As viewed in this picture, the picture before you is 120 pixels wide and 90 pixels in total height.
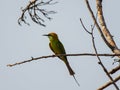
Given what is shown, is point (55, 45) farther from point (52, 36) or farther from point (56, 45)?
point (52, 36)

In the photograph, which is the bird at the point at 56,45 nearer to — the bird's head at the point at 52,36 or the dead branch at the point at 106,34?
the bird's head at the point at 52,36

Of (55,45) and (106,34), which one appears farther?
(55,45)

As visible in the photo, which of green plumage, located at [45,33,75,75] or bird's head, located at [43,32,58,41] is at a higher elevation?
bird's head, located at [43,32,58,41]

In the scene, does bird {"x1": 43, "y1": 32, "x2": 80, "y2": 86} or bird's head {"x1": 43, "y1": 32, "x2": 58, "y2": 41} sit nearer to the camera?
bird {"x1": 43, "y1": 32, "x2": 80, "y2": 86}

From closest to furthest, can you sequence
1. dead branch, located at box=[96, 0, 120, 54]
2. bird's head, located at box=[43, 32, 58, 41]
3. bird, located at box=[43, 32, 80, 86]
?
dead branch, located at box=[96, 0, 120, 54], bird, located at box=[43, 32, 80, 86], bird's head, located at box=[43, 32, 58, 41]

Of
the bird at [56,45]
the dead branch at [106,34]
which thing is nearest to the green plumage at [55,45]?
the bird at [56,45]

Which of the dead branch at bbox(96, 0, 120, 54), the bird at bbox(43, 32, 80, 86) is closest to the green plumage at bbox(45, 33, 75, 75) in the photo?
the bird at bbox(43, 32, 80, 86)

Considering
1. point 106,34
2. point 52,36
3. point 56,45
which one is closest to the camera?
point 106,34

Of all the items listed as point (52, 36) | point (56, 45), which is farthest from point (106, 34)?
point (52, 36)

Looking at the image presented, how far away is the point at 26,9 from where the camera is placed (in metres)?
7.86

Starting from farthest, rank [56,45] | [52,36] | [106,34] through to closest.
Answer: [52,36] < [56,45] < [106,34]

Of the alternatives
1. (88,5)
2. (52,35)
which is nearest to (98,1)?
(88,5)

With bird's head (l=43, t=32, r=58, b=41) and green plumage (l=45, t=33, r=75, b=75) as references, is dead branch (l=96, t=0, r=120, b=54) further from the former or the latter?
bird's head (l=43, t=32, r=58, b=41)

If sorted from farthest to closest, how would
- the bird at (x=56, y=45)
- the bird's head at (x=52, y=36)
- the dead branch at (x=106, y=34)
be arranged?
1. the bird's head at (x=52, y=36)
2. the bird at (x=56, y=45)
3. the dead branch at (x=106, y=34)
